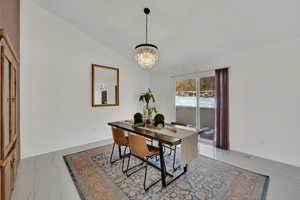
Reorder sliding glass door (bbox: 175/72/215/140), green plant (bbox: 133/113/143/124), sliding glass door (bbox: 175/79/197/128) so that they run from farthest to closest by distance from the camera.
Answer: sliding glass door (bbox: 175/79/197/128)
sliding glass door (bbox: 175/72/215/140)
green plant (bbox: 133/113/143/124)

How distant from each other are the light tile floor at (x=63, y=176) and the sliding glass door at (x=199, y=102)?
3.02ft

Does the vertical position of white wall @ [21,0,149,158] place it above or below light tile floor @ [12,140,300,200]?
above

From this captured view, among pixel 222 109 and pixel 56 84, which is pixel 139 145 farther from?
pixel 56 84

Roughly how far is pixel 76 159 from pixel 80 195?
120cm

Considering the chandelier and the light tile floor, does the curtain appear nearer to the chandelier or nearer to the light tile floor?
the light tile floor

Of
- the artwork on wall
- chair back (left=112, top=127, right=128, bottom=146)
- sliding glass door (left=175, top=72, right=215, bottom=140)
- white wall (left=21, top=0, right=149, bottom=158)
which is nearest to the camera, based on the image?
chair back (left=112, top=127, right=128, bottom=146)

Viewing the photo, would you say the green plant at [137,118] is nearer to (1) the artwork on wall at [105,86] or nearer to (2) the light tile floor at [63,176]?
(2) the light tile floor at [63,176]

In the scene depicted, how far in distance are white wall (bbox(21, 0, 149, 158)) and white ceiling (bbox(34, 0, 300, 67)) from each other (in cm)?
34

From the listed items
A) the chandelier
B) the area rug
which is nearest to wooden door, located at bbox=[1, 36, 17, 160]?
the area rug

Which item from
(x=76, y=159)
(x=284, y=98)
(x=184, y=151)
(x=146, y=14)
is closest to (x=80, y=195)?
(x=76, y=159)

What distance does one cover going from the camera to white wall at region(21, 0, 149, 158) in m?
2.94

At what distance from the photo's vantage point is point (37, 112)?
10.0ft

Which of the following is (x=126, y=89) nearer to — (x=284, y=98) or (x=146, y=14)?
(x=146, y=14)

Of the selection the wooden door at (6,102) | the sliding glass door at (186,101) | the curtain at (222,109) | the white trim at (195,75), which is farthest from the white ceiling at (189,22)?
the wooden door at (6,102)
